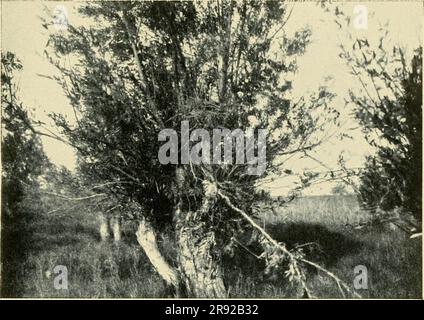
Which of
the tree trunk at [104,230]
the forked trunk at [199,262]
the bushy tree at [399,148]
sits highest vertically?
the bushy tree at [399,148]

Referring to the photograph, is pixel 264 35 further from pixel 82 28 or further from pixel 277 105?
pixel 82 28

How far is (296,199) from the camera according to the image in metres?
8.52

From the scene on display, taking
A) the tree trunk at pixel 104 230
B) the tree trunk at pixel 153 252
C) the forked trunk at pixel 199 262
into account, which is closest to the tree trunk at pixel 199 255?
the forked trunk at pixel 199 262

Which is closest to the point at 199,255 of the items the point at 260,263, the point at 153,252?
the point at 153,252

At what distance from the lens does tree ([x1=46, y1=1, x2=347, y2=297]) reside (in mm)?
7992

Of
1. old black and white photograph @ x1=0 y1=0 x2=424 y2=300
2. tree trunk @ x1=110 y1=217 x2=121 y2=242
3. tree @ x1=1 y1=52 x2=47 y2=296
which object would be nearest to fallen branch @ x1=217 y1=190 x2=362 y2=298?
old black and white photograph @ x1=0 y1=0 x2=424 y2=300

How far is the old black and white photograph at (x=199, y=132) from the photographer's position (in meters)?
7.88

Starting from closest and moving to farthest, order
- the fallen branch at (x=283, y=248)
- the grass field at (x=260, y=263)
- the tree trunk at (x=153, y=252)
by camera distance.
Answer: the fallen branch at (x=283, y=248)
the grass field at (x=260, y=263)
the tree trunk at (x=153, y=252)

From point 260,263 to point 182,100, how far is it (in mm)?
2883

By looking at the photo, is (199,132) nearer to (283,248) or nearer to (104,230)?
(283,248)

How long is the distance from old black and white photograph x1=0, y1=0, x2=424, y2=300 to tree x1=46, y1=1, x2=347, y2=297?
2 cm

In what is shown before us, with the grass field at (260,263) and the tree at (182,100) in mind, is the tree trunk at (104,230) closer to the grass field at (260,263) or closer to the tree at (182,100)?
the grass field at (260,263)

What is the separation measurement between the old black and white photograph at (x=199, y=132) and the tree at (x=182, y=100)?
21 millimetres

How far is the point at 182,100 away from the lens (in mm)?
7980
